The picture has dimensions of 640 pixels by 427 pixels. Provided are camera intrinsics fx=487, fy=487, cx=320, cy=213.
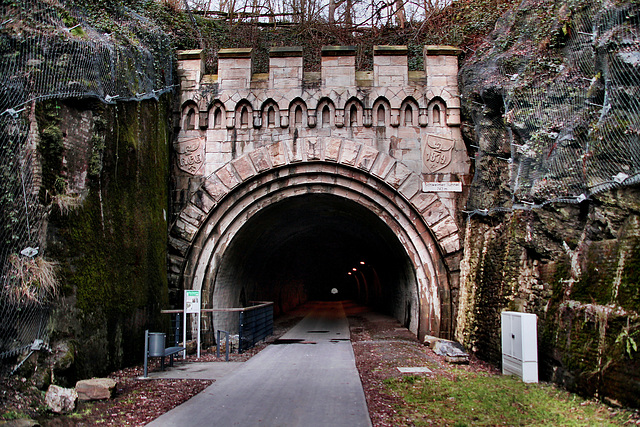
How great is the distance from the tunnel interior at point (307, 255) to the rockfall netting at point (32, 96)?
443 cm

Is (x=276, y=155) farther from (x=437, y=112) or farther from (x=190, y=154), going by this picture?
(x=437, y=112)

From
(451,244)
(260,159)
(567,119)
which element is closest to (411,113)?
(451,244)

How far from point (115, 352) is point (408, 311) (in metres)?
8.49

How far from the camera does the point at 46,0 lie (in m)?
7.27

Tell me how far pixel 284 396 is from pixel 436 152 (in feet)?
20.8

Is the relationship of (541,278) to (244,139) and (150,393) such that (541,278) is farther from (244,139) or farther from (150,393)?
(244,139)

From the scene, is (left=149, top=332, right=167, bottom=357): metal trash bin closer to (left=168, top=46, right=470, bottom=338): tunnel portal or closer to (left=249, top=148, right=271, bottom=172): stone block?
(left=168, top=46, right=470, bottom=338): tunnel portal

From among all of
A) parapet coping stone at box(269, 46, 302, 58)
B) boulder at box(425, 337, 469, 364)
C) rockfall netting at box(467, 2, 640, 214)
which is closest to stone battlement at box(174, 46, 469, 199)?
parapet coping stone at box(269, 46, 302, 58)

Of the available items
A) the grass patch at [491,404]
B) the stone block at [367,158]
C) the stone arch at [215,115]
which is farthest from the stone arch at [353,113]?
the grass patch at [491,404]

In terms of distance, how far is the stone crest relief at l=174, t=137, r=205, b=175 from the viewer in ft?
34.1

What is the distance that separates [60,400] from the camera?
5.12 meters

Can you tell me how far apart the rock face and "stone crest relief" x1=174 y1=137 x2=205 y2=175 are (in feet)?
18.5

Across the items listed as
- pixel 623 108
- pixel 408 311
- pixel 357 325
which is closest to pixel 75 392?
pixel 623 108

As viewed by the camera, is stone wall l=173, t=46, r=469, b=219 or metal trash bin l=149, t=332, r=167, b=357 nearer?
metal trash bin l=149, t=332, r=167, b=357
